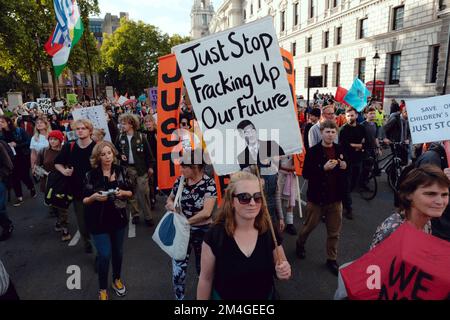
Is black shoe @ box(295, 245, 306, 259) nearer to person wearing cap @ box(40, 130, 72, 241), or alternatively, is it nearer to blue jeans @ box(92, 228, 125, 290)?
blue jeans @ box(92, 228, 125, 290)

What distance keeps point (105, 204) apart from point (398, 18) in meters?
30.3

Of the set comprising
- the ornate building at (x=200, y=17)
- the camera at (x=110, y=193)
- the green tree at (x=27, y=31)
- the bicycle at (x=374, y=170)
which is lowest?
the bicycle at (x=374, y=170)

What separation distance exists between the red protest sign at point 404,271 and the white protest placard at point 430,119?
2.06 metres

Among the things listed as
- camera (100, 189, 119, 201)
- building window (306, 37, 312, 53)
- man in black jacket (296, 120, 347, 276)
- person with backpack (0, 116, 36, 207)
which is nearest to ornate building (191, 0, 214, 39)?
building window (306, 37, 312, 53)

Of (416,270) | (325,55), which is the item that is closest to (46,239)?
(416,270)

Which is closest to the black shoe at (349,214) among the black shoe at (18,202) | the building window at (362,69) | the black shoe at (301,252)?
the black shoe at (301,252)

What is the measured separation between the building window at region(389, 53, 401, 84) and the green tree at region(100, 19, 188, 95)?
117ft

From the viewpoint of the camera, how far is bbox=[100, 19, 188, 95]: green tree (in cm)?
4978

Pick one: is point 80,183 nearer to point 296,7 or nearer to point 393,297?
point 393,297

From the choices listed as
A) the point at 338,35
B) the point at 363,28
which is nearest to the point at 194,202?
the point at 363,28

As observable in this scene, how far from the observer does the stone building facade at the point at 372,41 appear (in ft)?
75.9

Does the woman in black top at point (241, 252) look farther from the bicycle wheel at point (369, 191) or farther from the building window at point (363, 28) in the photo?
the building window at point (363, 28)

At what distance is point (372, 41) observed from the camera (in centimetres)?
2869

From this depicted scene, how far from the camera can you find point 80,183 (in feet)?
14.1
